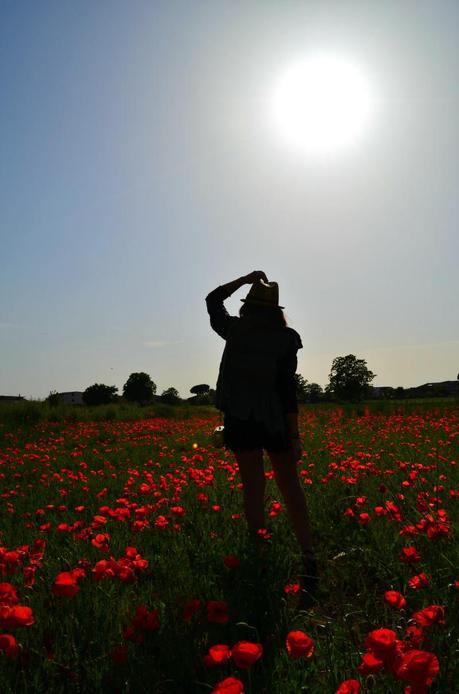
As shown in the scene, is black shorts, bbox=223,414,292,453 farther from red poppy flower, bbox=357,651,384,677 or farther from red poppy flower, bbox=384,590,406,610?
red poppy flower, bbox=357,651,384,677

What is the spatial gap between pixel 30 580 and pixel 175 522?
190cm

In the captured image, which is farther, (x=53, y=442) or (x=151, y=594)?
(x=53, y=442)

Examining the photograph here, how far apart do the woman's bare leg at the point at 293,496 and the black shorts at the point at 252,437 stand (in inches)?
3.1

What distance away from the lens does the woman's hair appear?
11.7 ft

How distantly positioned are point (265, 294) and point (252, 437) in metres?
1.06

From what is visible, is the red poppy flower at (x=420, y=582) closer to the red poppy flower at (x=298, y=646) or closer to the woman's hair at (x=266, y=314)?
the red poppy flower at (x=298, y=646)

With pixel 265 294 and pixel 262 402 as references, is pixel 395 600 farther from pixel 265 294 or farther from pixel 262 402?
pixel 265 294

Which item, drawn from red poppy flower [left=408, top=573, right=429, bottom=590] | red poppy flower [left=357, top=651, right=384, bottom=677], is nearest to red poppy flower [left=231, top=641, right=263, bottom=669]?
red poppy flower [left=357, top=651, right=384, bottom=677]

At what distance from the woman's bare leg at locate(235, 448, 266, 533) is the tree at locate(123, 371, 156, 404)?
92.2 m

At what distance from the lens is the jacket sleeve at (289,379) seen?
346 cm

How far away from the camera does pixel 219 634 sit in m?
2.37

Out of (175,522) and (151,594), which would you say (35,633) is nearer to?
(151,594)

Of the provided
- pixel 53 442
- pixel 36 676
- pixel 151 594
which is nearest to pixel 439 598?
pixel 151 594

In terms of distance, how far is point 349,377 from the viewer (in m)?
87.6
